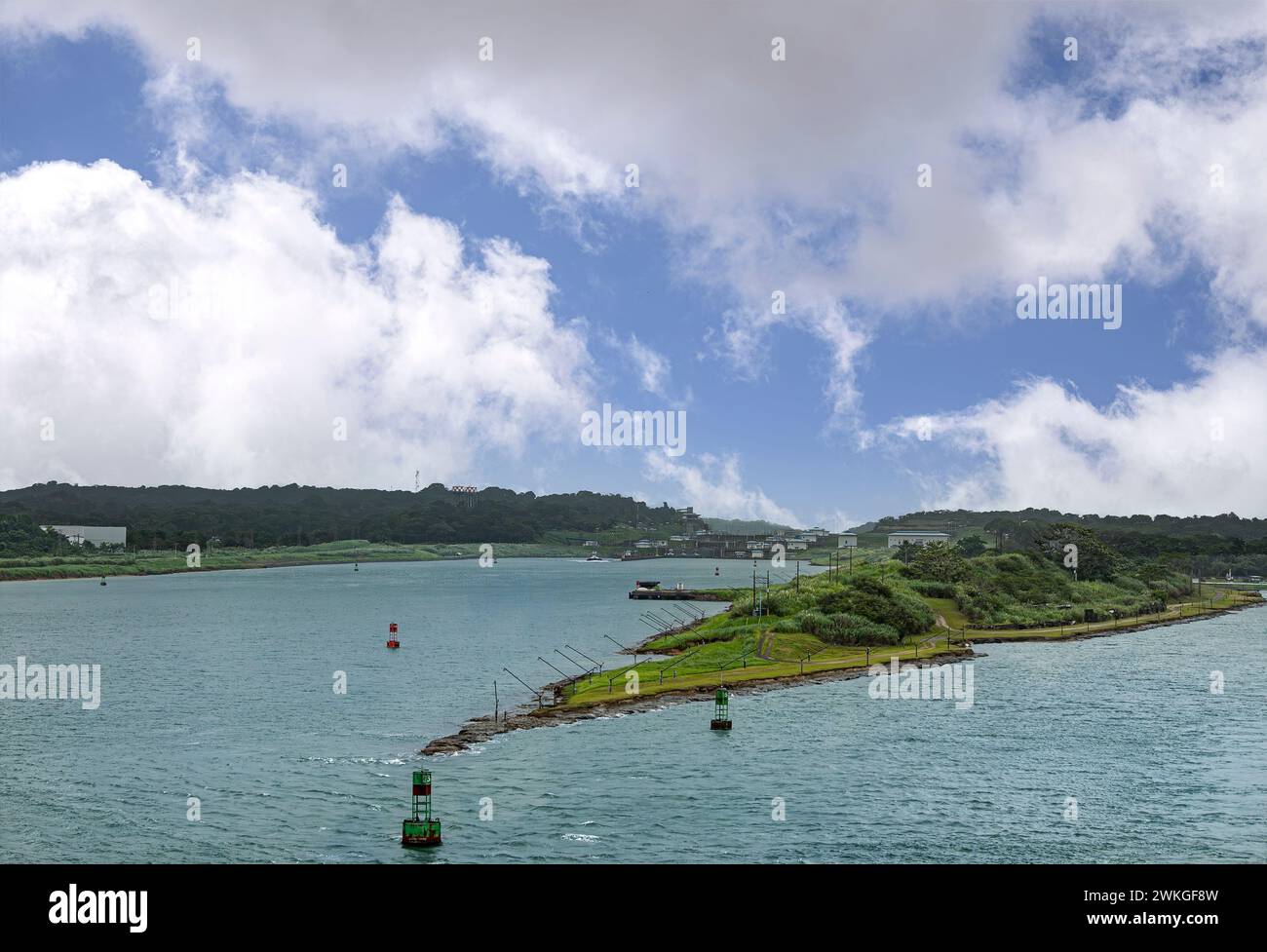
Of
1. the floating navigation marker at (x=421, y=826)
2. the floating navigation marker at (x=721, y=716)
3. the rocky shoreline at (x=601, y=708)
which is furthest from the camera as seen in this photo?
the floating navigation marker at (x=721, y=716)

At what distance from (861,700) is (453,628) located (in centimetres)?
8205

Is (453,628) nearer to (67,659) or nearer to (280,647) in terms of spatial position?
(280,647)

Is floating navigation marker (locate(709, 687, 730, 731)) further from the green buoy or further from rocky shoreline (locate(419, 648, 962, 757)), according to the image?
the green buoy

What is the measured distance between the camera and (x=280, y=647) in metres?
124

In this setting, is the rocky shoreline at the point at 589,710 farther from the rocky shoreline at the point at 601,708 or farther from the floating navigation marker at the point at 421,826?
the floating navigation marker at the point at 421,826

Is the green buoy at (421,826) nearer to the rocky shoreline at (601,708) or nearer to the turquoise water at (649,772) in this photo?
the turquoise water at (649,772)

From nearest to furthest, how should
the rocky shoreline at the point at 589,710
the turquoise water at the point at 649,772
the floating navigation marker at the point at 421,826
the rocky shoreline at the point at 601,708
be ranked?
the floating navigation marker at the point at 421,826, the turquoise water at the point at 649,772, the rocky shoreline at the point at 589,710, the rocky shoreline at the point at 601,708

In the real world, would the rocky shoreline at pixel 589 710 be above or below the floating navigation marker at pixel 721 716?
below

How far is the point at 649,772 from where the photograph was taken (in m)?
56.1

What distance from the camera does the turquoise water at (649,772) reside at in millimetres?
44156

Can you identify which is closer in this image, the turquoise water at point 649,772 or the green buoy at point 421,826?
the green buoy at point 421,826

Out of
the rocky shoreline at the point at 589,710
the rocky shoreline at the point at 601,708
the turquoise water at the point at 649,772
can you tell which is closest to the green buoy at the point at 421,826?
the turquoise water at the point at 649,772

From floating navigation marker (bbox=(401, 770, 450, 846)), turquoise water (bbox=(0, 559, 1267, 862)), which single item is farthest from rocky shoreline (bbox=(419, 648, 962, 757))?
floating navigation marker (bbox=(401, 770, 450, 846))

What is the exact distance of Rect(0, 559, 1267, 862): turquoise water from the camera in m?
44.2
